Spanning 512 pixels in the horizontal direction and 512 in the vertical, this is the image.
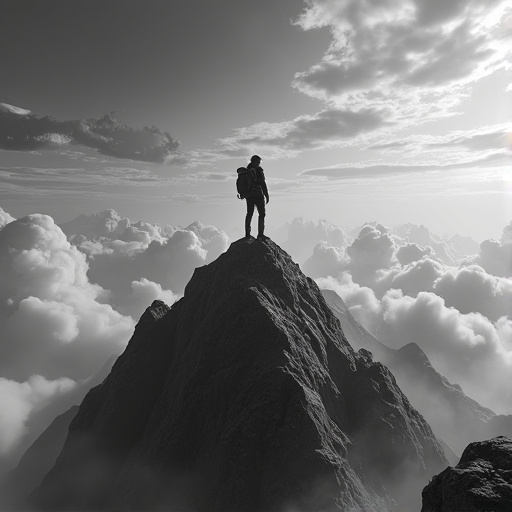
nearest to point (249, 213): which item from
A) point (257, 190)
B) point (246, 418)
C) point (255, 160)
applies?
point (257, 190)

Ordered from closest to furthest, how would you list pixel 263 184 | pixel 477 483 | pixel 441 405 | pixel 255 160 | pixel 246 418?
pixel 477 483 → pixel 246 418 → pixel 255 160 → pixel 263 184 → pixel 441 405

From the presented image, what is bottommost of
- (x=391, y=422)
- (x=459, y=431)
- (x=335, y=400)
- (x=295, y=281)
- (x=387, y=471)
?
(x=459, y=431)

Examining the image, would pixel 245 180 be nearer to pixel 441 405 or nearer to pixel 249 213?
pixel 249 213

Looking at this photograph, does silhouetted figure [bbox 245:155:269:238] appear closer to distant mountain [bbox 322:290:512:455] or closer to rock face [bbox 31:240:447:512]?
rock face [bbox 31:240:447:512]

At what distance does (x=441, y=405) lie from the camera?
303ft

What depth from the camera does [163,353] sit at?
1321 inches

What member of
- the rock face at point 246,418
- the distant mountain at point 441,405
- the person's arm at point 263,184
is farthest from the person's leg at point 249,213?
the distant mountain at point 441,405

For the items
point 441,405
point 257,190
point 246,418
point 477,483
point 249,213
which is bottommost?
point 441,405

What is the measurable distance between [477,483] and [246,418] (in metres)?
14.3

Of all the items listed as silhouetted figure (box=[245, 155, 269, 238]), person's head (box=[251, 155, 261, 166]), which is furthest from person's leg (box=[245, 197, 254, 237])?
person's head (box=[251, 155, 261, 166])

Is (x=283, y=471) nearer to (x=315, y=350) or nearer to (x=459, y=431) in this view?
(x=315, y=350)

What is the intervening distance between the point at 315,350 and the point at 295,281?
24.2ft

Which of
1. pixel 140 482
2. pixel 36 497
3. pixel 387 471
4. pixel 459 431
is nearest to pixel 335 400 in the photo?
pixel 387 471

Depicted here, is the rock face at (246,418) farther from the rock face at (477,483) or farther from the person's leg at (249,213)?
the rock face at (477,483)
